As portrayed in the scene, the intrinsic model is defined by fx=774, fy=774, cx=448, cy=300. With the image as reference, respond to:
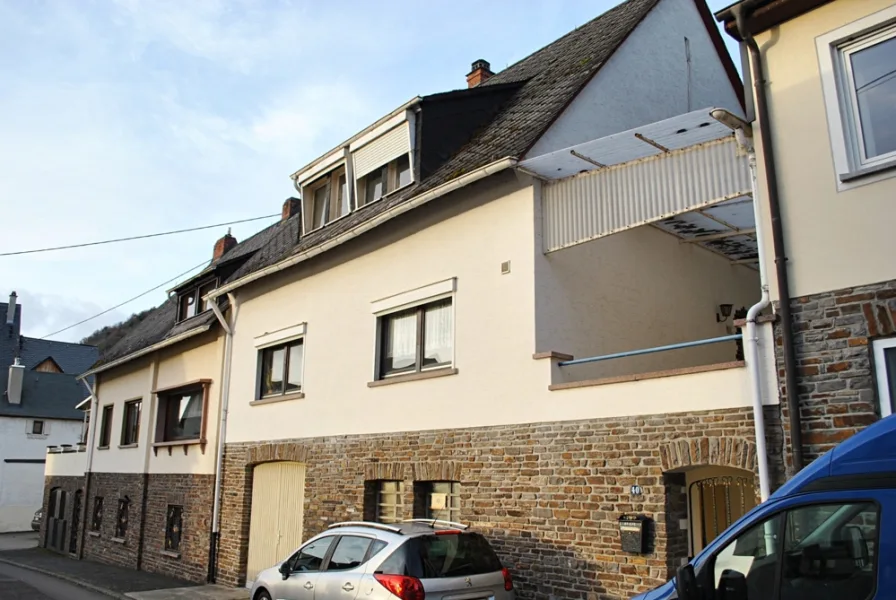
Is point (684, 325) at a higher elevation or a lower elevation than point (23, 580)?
higher

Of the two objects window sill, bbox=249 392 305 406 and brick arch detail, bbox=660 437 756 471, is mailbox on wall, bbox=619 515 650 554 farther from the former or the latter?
window sill, bbox=249 392 305 406

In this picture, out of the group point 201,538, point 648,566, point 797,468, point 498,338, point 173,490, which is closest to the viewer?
point 797,468

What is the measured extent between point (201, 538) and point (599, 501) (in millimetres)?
10993

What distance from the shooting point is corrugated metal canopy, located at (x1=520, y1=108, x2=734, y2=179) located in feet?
27.1

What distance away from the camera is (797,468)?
22.8 feet

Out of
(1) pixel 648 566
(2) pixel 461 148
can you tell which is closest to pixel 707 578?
(1) pixel 648 566

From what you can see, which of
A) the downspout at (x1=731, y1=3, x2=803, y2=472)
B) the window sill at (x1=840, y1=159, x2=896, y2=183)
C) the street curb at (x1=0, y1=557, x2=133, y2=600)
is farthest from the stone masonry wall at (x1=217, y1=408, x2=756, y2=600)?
the street curb at (x1=0, y1=557, x2=133, y2=600)

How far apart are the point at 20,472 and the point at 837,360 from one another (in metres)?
41.0

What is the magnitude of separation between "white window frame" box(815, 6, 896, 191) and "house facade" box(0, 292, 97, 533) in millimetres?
40723

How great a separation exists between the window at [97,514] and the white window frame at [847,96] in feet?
73.7

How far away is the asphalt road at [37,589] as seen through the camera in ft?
51.2

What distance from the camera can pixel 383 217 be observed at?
12125 millimetres

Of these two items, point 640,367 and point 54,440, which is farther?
point 54,440

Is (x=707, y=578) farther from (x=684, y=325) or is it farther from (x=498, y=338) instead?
(x=684, y=325)
